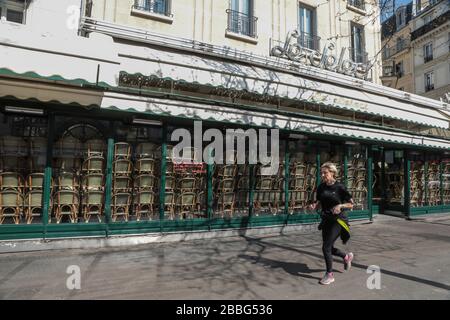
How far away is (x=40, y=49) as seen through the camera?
560cm

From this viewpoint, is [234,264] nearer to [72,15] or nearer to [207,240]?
[207,240]

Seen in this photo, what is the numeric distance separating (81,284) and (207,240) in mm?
3357

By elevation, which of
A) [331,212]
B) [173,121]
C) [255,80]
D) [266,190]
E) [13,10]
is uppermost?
[13,10]

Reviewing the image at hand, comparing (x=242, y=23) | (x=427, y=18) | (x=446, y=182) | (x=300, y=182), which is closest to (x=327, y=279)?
(x=300, y=182)

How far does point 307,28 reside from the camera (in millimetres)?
12469

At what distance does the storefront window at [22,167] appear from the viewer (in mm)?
6293

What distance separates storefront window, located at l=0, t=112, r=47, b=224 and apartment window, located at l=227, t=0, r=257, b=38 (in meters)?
6.66

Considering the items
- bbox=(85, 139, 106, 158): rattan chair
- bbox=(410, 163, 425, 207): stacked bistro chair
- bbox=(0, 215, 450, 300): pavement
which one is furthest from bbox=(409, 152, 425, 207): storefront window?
bbox=(85, 139, 106, 158): rattan chair

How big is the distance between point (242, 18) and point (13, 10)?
21.3 feet

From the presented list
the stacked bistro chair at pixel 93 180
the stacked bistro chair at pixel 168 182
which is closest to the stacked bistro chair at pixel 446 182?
the stacked bistro chair at pixel 168 182

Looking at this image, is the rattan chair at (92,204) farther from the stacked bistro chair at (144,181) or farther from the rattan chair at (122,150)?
the rattan chair at (122,150)

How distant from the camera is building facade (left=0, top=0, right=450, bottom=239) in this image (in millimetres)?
6180

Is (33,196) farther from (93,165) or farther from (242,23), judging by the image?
(242,23)
